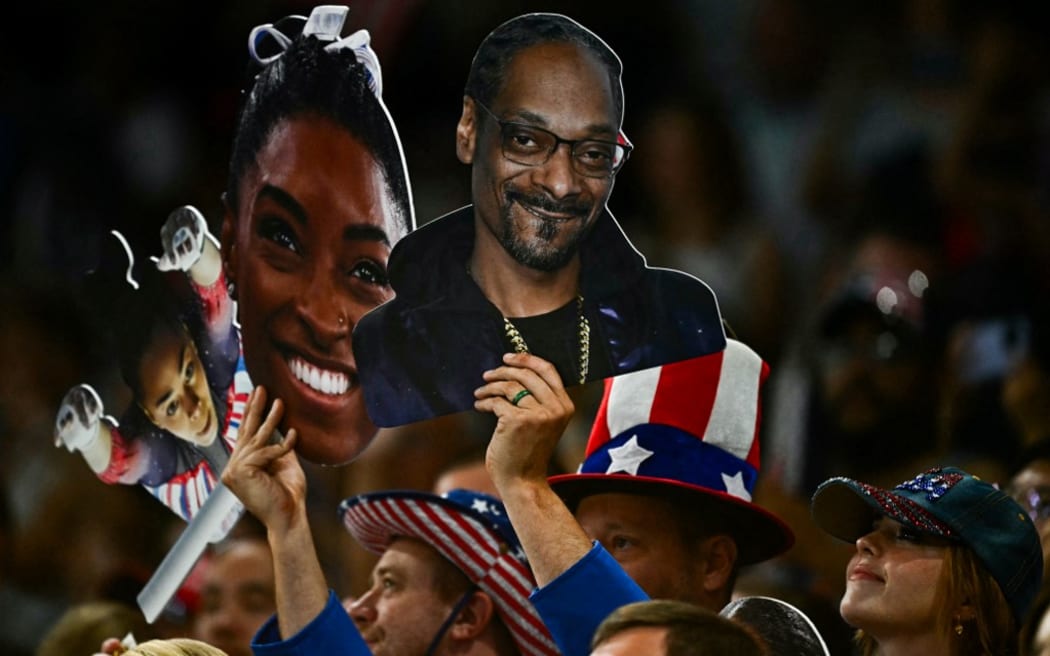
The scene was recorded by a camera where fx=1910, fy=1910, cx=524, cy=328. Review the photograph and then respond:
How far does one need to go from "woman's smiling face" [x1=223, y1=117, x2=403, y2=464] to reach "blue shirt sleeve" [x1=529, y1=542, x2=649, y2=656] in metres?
0.52

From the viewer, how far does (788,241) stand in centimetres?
661

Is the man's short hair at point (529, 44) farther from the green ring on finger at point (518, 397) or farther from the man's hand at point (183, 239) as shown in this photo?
the man's hand at point (183, 239)

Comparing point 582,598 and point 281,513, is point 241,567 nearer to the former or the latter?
point 281,513

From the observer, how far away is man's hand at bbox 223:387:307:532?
3.49 meters

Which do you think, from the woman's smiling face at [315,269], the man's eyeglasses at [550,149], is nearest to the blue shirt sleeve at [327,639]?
the woman's smiling face at [315,269]

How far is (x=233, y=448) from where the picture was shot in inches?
141

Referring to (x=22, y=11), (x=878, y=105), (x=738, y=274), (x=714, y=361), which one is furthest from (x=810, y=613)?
(x=22, y=11)

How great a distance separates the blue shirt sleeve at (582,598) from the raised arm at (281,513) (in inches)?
20.3

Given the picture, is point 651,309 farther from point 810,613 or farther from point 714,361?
point 810,613

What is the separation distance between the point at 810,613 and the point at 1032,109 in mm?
2477

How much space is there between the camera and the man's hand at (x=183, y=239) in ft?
12.3

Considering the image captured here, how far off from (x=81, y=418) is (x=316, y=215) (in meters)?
0.79

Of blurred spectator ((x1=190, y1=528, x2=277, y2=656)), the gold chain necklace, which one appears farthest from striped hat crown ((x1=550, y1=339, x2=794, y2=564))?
blurred spectator ((x1=190, y1=528, x2=277, y2=656))

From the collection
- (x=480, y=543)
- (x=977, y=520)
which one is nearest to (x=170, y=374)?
(x=480, y=543)
